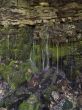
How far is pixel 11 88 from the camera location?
1016 cm

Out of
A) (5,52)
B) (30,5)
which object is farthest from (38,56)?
(30,5)

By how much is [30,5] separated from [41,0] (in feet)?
1.63

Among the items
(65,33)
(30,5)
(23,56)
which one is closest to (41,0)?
(30,5)

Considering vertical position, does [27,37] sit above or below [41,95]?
above

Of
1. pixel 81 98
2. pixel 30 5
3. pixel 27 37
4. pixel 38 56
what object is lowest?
pixel 81 98

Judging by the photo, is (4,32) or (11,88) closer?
(11,88)

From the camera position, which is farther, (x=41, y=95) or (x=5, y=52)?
(x=5, y=52)

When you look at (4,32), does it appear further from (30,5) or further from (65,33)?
(65,33)

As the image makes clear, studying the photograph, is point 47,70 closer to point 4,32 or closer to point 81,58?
point 81,58

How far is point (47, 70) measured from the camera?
10773 millimetres

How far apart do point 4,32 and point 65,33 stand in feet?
7.70

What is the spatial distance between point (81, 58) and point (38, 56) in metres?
1.64

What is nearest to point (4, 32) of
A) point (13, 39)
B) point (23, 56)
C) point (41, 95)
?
point (13, 39)

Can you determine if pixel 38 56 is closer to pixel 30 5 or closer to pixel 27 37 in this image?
pixel 27 37
